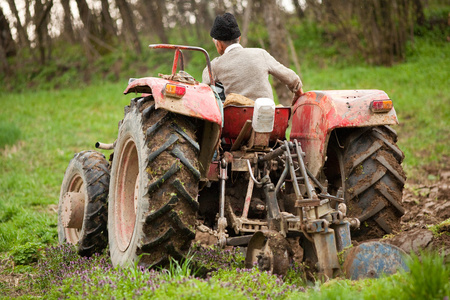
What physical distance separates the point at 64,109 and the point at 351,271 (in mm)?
13257

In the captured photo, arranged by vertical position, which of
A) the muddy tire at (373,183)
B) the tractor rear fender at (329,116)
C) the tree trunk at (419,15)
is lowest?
the muddy tire at (373,183)

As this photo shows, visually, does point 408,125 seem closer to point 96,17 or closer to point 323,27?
point 323,27

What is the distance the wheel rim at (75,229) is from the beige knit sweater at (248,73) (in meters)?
1.89

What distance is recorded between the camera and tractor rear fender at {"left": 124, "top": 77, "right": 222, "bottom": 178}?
379 cm

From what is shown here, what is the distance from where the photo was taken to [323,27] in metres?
19.9

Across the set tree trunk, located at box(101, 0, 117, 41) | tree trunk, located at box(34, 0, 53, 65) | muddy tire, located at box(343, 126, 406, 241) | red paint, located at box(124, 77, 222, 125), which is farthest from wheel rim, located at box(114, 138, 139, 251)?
tree trunk, located at box(101, 0, 117, 41)

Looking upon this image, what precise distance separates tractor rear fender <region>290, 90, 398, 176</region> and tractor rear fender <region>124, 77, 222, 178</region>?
930 millimetres

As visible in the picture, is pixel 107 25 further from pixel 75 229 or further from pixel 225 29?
pixel 225 29

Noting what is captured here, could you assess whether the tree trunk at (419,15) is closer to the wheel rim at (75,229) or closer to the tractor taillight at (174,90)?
the wheel rim at (75,229)

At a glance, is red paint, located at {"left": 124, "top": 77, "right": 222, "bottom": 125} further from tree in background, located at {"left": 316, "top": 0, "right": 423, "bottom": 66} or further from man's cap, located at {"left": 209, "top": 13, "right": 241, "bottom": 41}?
tree in background, located at {"left": 316, "top": 0, "right": 423, "bottom": 66}

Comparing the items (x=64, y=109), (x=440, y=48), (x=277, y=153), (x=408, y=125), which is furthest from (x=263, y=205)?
(x=440, y=48)

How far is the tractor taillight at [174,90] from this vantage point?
3771mm

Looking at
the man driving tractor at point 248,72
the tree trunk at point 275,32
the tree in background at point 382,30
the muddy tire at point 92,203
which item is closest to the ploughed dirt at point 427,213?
the man driving tractor at point 248,72

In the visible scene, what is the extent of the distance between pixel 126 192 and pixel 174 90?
4.05 ft
